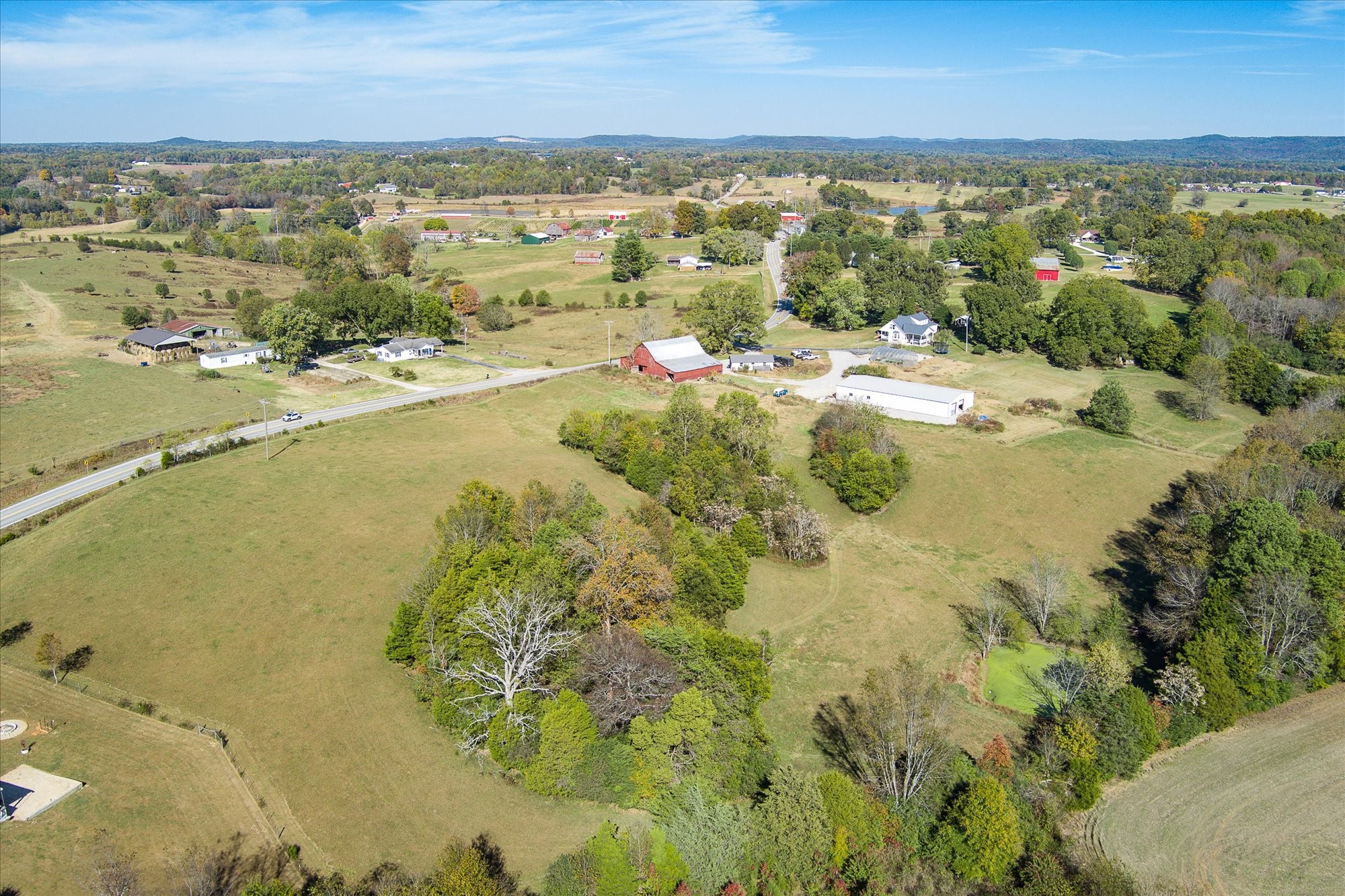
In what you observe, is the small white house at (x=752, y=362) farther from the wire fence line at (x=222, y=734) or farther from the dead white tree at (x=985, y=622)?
the wire fence line at (x=222, y=734)

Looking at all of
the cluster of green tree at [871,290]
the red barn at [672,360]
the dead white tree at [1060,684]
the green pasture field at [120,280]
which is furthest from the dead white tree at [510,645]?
the green pasture field at [120,280]

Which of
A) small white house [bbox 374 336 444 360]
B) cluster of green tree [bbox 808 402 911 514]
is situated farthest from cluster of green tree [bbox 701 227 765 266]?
cluster of green tree [bbox 808 402 911 514]

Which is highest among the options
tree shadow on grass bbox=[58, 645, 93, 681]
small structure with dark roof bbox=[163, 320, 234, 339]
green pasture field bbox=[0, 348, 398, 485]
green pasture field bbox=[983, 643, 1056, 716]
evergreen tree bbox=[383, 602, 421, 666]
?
small structure with dark roof bbox=[163, 320, 234, 339]

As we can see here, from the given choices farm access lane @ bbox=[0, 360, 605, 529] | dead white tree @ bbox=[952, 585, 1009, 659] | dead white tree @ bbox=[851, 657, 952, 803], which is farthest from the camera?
farm access lane @ bbox=[0, 360, 605, 529]

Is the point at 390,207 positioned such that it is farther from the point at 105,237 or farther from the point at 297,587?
the point at 297,587

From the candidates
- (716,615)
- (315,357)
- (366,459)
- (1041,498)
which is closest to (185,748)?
(716,615)

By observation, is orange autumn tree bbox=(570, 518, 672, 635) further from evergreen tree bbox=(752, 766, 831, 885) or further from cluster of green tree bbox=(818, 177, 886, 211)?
cluster of green tree bbox=(818, 177, 886, 211)
